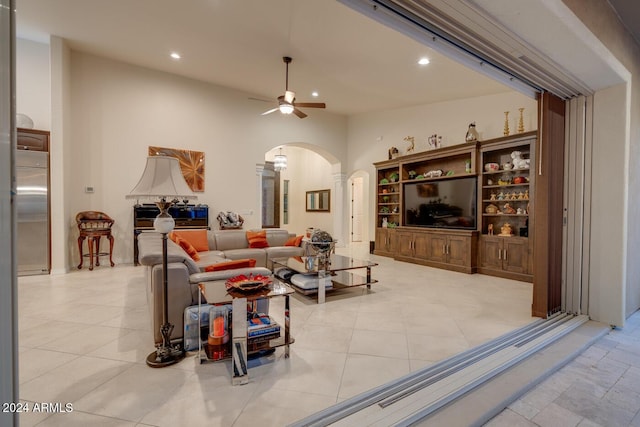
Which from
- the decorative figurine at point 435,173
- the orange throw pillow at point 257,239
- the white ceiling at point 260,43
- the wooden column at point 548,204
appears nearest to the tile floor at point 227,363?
the wooden column at point 548,204

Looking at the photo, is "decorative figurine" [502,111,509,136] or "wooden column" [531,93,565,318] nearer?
"wooden column" [531,93,565,318]

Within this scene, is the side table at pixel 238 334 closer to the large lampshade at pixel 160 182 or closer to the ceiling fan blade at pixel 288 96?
the large lampshade at pixel 160 182

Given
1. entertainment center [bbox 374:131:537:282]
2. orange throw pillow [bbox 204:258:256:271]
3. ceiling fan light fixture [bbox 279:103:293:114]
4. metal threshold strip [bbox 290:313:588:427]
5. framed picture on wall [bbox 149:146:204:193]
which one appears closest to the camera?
metal threshold strip [bbox 290:313:588:427]

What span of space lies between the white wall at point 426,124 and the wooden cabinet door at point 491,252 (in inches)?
75.8

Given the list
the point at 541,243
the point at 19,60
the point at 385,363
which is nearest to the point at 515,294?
the point at 541,243

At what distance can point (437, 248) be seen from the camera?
552 cm

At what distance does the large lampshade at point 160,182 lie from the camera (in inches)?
79.7

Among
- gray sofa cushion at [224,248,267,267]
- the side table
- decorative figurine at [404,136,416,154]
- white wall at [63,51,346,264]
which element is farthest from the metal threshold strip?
white wall at [63,51,346,264]

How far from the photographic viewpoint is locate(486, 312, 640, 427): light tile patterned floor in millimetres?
1547

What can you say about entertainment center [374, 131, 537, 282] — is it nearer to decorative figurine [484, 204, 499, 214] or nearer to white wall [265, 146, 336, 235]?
decorative figurine [484, 204, 499, 214]

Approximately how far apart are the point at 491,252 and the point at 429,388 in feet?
13.0

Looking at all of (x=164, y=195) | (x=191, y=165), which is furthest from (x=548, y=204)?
(x=191, y=165)

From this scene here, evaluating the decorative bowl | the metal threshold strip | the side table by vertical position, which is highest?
the decorative bowl

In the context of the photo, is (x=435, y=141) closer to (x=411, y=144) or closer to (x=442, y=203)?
(x=411, y=144)
